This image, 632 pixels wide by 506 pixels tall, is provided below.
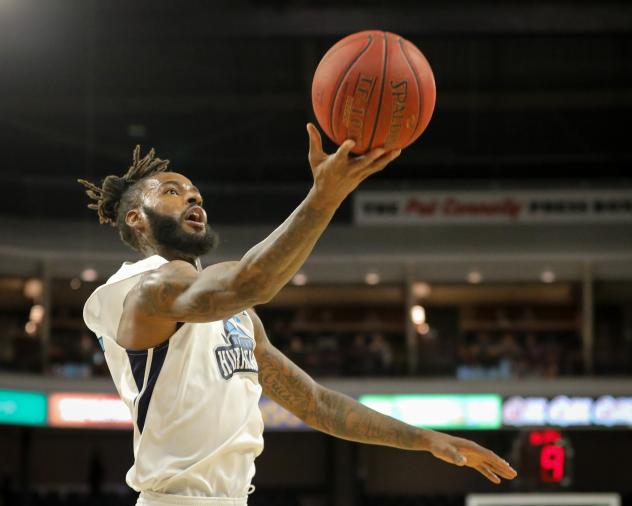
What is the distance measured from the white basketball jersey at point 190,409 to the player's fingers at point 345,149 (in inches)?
35.7

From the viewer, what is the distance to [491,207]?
66.2ft

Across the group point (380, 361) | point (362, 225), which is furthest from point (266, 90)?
point (380, 361)

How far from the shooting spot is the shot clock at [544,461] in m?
12.6

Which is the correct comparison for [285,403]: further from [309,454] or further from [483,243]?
[309,454]

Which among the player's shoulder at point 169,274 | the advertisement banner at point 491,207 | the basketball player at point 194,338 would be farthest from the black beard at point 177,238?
the advertisement banner at point 491,207

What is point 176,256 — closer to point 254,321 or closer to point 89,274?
point 254,321

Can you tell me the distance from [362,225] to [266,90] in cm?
337

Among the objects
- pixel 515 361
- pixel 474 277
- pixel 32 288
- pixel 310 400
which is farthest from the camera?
pixel 32 288

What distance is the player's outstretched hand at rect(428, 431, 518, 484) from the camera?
3799 mm

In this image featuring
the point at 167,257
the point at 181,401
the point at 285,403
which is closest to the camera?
the point at 181,401

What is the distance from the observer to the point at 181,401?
11.4 feet

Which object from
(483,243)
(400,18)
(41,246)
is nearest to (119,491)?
(41,246)

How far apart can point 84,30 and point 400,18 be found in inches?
189

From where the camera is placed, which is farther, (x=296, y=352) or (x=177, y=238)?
(x=296, y=352)
